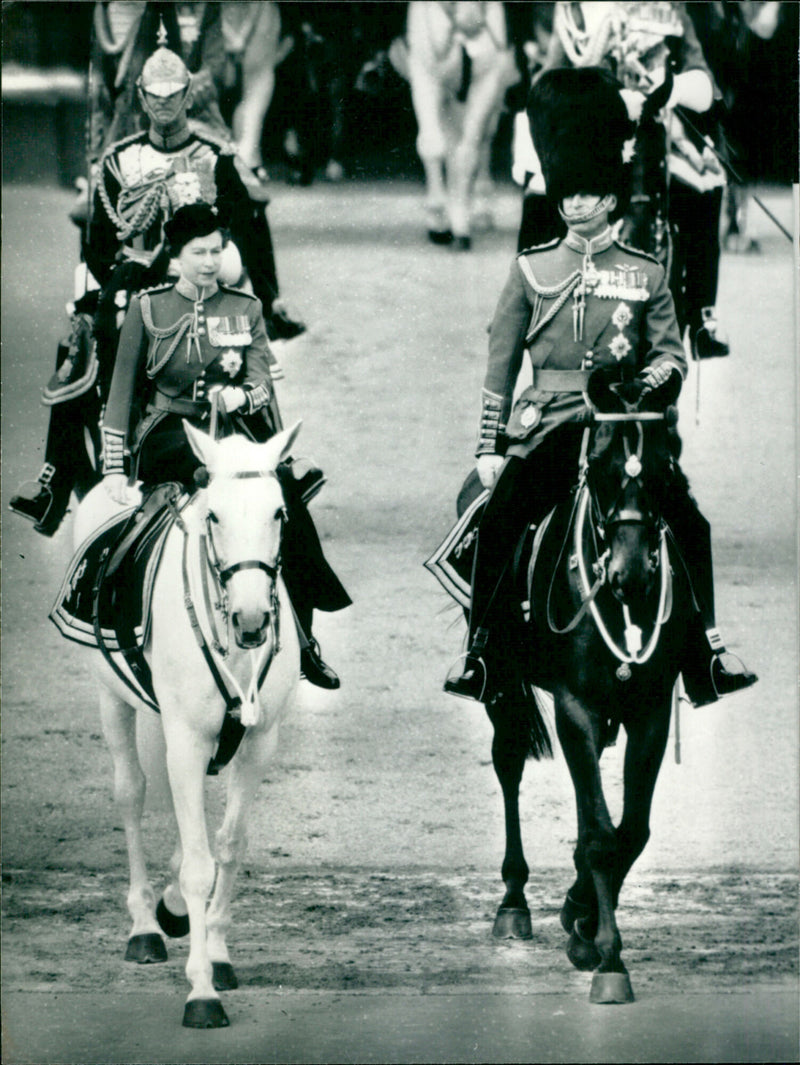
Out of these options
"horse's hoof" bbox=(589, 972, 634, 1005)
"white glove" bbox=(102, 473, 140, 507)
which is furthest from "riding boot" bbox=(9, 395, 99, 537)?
"horse's hoof" bbox=(589, 972, 634, 1005)

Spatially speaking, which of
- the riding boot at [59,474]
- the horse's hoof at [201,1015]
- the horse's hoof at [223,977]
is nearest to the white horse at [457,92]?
the riding boot at [59,474]

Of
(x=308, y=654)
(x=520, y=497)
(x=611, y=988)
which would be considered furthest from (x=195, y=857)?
(x=520, y=497)

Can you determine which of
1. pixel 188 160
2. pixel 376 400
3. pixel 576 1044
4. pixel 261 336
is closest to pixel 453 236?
pixel 376 400

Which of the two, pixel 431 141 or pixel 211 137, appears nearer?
pixel 211 137

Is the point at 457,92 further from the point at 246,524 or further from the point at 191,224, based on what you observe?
the point at 246,524

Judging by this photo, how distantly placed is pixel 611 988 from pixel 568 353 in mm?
2293

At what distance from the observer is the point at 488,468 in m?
9.73

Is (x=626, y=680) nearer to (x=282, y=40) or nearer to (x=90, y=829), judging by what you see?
(x=90, y=829)

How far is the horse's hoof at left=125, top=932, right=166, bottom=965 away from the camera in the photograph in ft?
32.5

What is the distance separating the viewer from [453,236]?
41.3 ft

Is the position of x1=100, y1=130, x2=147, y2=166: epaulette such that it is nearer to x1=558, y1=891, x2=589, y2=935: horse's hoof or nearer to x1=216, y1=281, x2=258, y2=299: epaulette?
x1=216, y1=281, x2=258, y2=299: epaulette

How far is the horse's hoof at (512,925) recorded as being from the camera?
1013 cm

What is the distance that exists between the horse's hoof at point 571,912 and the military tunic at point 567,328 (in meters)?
1.69

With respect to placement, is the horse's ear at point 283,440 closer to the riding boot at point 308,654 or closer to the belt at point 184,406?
the belt at point 184,406
